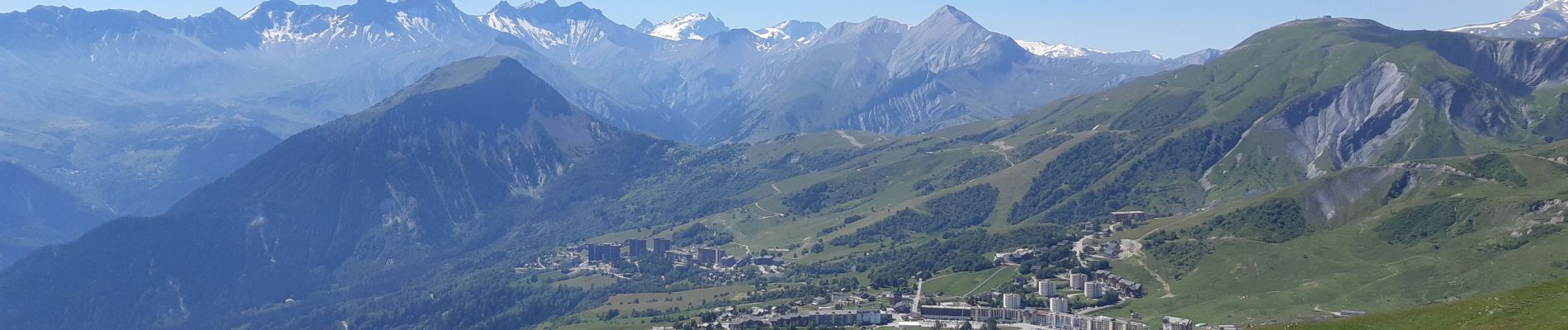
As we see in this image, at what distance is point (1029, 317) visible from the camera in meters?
192

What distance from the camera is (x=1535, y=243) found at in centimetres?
19512

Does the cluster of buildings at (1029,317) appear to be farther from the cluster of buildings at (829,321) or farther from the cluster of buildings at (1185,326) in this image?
the cluster of buildings at (829,321)

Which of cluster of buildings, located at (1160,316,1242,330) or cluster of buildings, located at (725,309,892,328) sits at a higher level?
cluster of buildings, located at (1160,316,1242,330)

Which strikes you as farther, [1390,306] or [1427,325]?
[1390,306]

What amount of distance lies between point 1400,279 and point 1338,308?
15.3 m

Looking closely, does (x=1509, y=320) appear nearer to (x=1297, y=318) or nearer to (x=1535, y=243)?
(x=1297, y=318)

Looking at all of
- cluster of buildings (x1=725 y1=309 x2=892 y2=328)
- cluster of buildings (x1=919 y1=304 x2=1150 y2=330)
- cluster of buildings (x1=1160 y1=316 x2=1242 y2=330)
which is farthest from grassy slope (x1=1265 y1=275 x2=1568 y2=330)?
cluster of buildings (x1=725 y1=309 x2=892 y2=328)

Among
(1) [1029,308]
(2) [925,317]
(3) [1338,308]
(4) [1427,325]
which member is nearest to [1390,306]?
(3) [1338,308]

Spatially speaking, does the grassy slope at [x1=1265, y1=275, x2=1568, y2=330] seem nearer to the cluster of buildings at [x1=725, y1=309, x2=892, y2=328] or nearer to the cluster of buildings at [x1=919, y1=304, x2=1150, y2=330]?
the cluster of buildings at [x1=919, y1=304, x2=1150, y2=330]

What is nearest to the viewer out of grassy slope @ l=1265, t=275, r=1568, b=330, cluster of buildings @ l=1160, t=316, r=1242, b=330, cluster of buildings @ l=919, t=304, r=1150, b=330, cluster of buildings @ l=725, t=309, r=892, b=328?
grassy slope @ l=1265, t=275, r=1568, b=330

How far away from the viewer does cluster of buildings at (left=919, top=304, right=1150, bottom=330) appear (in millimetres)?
182125

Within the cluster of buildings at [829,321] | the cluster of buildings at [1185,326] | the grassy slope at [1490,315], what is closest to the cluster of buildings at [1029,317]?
the cluster of buildings at [1185,326]

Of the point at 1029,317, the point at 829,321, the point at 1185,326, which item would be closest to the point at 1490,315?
the point at 1185,326

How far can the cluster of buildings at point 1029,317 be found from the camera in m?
182
